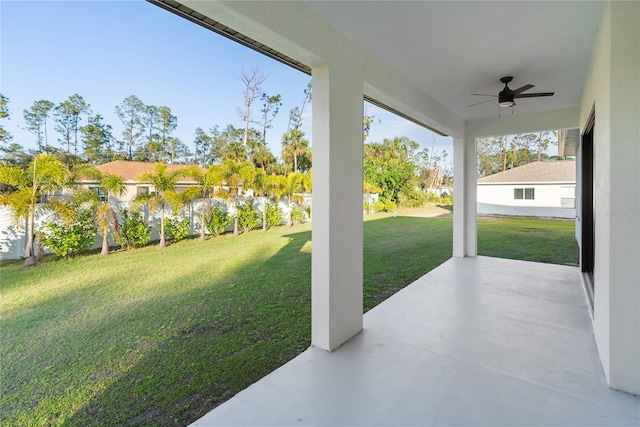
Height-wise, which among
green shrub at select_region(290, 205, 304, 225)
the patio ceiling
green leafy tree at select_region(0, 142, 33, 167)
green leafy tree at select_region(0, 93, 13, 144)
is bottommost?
green shrub at select_region(290, 205, 304, 225)

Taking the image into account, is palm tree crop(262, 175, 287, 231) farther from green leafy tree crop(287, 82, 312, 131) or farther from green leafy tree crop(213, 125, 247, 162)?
green leafy tree crop(287, 82, 312, 131)

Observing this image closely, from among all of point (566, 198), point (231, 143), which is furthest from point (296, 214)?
point (566, 198)

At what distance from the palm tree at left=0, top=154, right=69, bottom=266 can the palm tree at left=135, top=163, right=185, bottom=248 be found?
1.84m

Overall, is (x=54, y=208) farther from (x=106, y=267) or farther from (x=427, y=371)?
(x=427, y=371)

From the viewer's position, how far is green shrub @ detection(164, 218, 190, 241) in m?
8.26

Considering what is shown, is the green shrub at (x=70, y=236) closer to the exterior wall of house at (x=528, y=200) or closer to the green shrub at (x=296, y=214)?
the green shrub at (x=296, y=214)

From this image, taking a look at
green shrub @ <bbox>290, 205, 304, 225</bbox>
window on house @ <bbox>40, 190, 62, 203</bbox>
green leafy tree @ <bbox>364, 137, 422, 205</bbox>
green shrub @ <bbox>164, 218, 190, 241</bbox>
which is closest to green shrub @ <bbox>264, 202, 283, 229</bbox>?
green shrub @ <bbox>290, 205, 304, 225</bbox>

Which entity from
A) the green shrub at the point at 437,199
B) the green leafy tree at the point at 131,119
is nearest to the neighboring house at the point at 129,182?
the green leafy tree at the point at 131,119

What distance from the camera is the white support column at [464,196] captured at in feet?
19.1

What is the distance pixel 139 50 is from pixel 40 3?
6.35 meters

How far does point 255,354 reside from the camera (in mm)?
2559

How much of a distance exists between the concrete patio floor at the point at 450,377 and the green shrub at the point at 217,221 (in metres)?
7.10

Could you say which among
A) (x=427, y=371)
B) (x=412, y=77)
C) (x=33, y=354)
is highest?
(x=412, y=77)

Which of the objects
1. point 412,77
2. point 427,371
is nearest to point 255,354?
point 427,371
